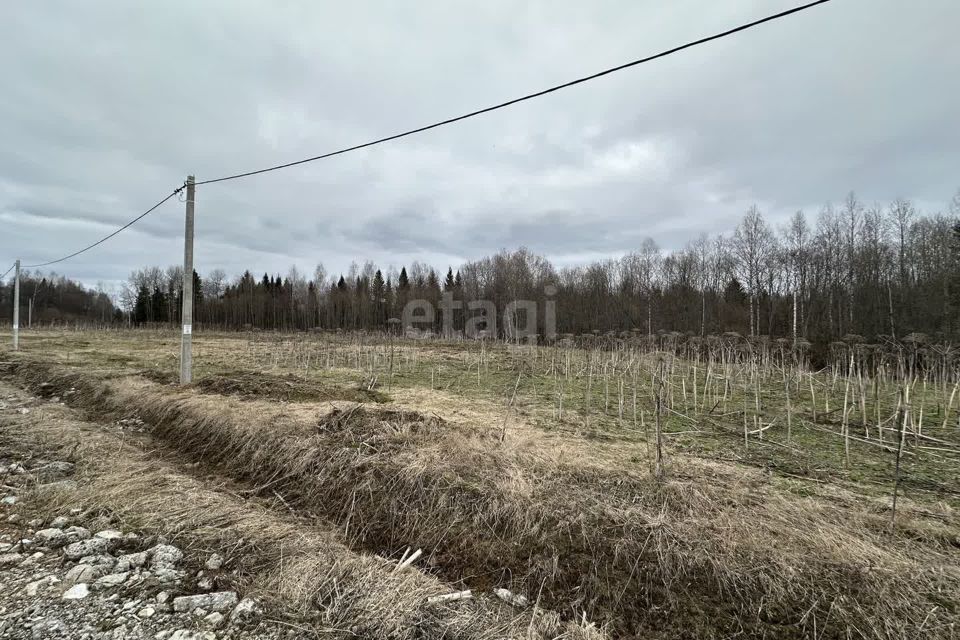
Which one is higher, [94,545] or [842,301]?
[842,301]

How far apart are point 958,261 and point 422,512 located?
28681mm

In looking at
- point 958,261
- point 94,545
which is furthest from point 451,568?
point 958,261

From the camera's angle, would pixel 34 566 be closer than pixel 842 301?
Yes

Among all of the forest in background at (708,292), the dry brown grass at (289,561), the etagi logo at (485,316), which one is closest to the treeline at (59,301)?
the forest in background at (708,292)

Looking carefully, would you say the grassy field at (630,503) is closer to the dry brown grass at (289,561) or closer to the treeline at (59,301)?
the dry brown grass at (289,561)

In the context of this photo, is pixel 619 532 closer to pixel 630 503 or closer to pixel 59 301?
pixel 630 503

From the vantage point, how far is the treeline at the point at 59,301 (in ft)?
189

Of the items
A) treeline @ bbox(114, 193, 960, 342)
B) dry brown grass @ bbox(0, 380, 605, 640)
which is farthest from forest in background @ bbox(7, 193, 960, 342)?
dry brown grass @ bbox(0, 380, 605, 640)

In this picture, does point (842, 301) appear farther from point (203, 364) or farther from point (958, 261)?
point (203, 364)

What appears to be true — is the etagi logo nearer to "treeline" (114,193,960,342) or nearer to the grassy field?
"treeline" (114,193,960,342)

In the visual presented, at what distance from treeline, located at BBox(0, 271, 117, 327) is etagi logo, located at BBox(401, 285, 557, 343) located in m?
45.9

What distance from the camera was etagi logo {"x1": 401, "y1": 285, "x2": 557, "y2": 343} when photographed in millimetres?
37844

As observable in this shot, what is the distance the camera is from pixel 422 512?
10.9 ft

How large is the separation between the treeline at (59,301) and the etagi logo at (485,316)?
45.9 metres
